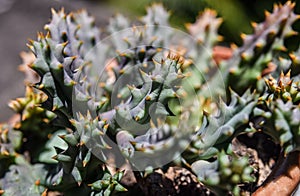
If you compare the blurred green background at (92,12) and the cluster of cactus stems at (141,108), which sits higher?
the blurred green background at (92,12)

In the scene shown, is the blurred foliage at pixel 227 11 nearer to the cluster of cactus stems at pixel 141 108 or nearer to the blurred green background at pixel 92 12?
the blurred green background at pixel 92 12

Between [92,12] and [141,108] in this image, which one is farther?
[92,12]

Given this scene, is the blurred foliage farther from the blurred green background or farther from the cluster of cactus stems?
the cluster of cactus stems

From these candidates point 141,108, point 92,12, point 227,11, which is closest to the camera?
point 141,108

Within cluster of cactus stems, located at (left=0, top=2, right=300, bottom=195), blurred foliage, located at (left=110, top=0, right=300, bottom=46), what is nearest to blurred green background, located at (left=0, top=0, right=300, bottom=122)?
blurred foliage, located at (left=110, top=0, right=300, bottom=46)

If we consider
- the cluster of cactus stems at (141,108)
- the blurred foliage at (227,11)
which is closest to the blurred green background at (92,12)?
the blurred foliage at (227,11)

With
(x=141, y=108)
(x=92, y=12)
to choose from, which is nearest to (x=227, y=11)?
(x=92, y=12)

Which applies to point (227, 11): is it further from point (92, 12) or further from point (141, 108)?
point (141, 108)
